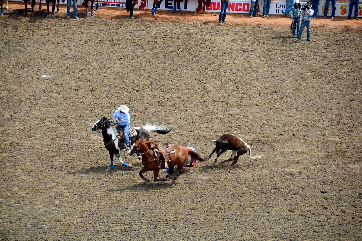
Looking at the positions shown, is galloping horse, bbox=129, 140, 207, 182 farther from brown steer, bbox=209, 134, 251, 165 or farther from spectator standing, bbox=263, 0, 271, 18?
spectator standing, bbox=263, 0, 271, 18

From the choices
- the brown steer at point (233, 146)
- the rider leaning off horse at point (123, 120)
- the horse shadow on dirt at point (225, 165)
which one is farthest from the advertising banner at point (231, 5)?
the brown steer at point (233, 146)

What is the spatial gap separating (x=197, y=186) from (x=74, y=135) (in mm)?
5805

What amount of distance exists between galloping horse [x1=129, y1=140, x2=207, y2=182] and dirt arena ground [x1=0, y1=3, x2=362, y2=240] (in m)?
0.58

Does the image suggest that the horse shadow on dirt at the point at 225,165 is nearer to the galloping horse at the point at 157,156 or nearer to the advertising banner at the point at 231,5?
the galloping horse at the point at 157,156

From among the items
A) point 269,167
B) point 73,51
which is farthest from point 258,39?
point 269,167

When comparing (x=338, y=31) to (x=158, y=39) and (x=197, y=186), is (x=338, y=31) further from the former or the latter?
(x=197, y=186)

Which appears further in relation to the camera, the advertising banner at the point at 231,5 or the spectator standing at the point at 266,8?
the advertising banner at the point at 231,5

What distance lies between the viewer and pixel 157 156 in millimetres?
15125

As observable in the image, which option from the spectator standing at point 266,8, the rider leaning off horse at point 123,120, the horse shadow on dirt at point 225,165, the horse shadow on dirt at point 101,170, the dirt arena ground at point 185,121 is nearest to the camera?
the dirt arena ground at point 185,121

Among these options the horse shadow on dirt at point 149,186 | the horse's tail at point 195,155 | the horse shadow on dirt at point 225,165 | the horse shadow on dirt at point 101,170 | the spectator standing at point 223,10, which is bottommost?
the horse shadow on dirt at point 149,186

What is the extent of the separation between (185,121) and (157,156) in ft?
18.3

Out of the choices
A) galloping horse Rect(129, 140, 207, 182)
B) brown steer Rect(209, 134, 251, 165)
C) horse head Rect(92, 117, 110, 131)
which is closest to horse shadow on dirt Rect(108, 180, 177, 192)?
galloping horse Rect(129, 140, 207, 182)

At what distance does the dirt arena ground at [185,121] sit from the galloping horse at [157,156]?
0.58 meters

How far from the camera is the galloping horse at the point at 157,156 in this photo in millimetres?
15062
